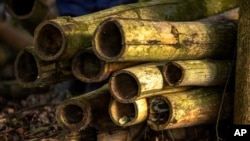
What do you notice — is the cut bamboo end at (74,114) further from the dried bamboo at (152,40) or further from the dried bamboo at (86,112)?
Result: the dried bamboo at (152,40)

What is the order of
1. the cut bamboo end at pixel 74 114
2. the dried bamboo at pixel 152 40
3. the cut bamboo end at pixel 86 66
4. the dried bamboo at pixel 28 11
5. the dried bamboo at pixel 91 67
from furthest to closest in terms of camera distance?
the dried bamboo at pixel 28 11 < the cut bamboo end at pixel 74 114 < the cut bamboo end at pixel 86 66 < the dried bamboo at pixel 91 67 < the dried bamboo at pixel 152 40

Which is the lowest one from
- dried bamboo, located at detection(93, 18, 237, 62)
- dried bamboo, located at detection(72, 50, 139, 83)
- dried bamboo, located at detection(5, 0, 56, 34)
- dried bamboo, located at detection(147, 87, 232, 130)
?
dried bamboo, located at detection(147, 87, 232, 130)

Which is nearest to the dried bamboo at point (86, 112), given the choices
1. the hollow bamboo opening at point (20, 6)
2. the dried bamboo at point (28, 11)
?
the dried bamboo at point (28, 11)

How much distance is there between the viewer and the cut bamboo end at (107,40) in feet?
10.9

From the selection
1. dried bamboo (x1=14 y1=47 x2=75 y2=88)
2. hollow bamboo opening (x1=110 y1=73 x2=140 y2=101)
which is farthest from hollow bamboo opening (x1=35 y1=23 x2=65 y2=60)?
A: hollow bamboo opening (x1=110 y1=73 x2=140 y2=101)

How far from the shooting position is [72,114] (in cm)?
392

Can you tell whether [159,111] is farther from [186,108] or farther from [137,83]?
[137,83]

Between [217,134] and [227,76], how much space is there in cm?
49

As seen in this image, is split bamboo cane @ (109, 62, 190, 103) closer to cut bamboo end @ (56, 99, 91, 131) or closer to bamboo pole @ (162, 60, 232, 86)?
bamboo pole @ (162, 60, 232, 86)

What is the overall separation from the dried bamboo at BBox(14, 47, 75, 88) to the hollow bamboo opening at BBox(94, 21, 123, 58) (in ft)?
1.79

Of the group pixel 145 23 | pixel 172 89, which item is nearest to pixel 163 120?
pixel 172 89

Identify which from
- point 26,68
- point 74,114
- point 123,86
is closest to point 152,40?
point 123,86

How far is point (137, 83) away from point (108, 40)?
14.7 inches

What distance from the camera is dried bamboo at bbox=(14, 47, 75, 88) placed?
12.5ft
